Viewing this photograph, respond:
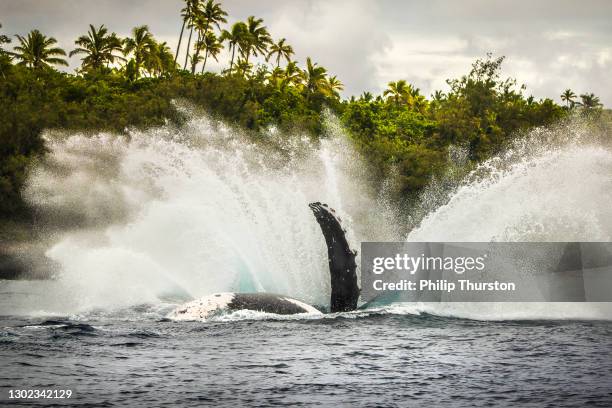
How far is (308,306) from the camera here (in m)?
21.3

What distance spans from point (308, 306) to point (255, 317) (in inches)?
55.1

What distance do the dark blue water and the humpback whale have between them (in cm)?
52

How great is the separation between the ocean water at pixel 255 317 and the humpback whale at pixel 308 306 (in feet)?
1.03

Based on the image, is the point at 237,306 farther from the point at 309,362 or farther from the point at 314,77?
the point at 314,77

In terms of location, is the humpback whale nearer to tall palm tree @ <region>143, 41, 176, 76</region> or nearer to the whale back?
the whale back

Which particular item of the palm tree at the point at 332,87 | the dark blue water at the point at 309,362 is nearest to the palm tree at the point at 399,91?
the palm tree at the point at 332,87

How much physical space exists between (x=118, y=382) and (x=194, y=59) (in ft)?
261

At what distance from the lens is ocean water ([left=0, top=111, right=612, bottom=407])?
48.3ft

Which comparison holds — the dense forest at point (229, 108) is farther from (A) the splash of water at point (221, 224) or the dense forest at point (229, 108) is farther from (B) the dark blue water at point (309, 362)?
(B) the dark blue water at point (309, 362)

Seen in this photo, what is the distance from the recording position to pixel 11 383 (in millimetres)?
14500

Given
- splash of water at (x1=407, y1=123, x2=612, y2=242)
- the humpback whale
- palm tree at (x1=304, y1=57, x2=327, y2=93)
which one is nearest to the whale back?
the humpback whale

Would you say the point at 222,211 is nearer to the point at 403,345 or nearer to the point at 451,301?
the point at 451,301

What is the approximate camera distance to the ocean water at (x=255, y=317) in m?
14.7

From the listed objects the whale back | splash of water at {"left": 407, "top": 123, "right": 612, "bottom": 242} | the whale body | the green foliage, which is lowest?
the whale body
